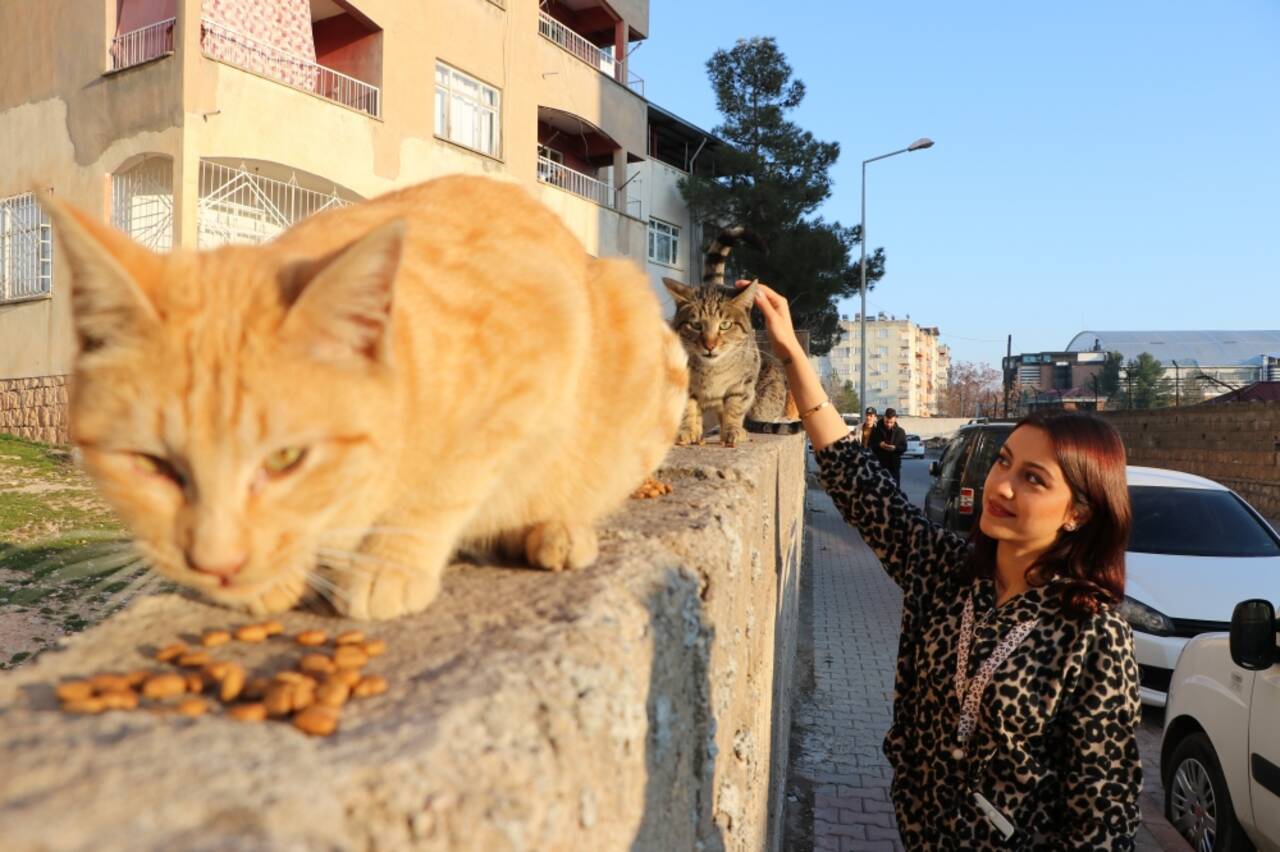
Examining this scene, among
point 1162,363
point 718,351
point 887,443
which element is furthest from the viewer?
point 1162,363

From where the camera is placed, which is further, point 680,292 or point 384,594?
point 680,292

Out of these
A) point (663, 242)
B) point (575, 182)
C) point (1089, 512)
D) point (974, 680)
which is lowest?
point (974, 680)

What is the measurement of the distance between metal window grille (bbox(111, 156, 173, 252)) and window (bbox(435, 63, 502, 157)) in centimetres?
487

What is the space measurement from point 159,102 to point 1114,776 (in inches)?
511

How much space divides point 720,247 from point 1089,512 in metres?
4.15

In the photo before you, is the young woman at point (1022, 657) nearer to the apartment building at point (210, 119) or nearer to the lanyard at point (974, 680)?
the lanyard at point (974, 680)

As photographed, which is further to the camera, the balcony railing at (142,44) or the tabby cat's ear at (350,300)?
the balcony railing at (142,44)

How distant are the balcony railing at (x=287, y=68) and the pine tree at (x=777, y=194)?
43.0 ft

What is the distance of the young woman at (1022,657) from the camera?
7.27 ft

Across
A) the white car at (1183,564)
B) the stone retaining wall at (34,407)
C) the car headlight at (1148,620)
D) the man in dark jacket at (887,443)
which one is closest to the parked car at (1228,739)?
the white car at (1183,564)

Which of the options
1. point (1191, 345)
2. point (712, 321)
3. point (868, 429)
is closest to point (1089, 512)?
point (712, 321)

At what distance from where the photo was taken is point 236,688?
0.85m

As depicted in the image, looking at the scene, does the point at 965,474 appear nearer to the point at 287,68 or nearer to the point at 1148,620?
the point at 1148,620

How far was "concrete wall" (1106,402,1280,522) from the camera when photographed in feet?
46.9
